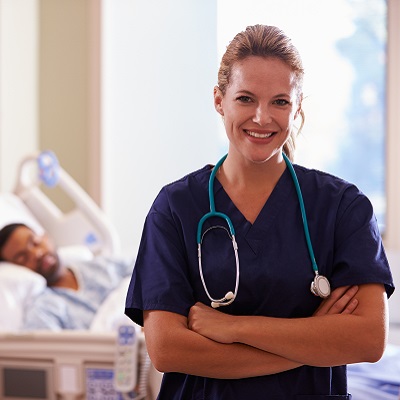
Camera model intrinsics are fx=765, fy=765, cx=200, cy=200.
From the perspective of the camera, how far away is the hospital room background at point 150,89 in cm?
374

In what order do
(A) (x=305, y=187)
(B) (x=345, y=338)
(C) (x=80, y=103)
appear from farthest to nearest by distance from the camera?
(C) (x=80, y=103) < (A) (x=305, y=187) < (B) (x=345, y=338)

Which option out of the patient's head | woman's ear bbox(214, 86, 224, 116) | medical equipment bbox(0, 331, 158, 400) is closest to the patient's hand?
woman's ear bbox(214, 86, 224, 116)

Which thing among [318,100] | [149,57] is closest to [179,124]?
[149,57]

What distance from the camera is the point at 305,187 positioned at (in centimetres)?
142

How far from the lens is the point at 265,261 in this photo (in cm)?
133

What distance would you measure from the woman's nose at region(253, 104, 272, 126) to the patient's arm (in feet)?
1.10

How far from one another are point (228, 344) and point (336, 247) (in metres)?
0.26

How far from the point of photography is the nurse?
1283 millimetres

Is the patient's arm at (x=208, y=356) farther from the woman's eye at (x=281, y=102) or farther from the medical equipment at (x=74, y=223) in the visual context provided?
the medical equipment at (x=74, y=223)

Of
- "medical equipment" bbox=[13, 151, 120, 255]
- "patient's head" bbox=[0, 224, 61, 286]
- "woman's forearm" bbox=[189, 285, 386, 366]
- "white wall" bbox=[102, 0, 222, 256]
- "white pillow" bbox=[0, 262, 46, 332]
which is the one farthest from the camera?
"white wall" bbox=[102, 0, 222, 256]

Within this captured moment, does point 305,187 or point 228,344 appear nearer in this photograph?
point 228,344

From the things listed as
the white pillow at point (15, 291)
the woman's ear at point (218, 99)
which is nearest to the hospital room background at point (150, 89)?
the white pillow at point (15, 291)

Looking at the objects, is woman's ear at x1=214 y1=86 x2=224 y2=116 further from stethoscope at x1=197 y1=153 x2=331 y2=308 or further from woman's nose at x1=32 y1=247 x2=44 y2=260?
woman's nose at x1=32 y1=247 x2=44 y2=260

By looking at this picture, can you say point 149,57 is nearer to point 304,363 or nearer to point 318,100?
point 318,100
